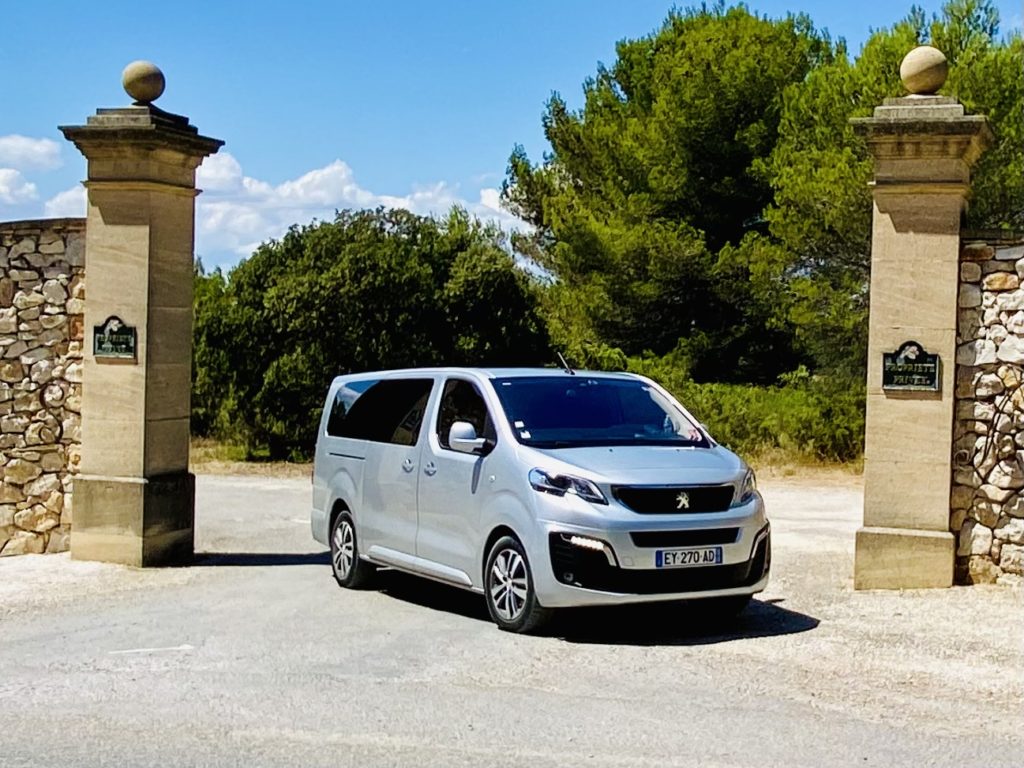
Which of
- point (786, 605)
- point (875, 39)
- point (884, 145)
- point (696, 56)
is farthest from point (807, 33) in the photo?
point (786, 605)

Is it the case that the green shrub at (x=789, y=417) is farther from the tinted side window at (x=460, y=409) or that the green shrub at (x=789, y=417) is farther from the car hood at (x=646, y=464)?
the car hood at (x=646, y=464)

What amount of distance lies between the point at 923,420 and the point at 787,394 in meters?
15.3

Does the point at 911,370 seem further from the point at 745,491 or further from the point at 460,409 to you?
the point at 460,409

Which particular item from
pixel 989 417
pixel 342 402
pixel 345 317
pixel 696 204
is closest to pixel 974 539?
pixel 989 417

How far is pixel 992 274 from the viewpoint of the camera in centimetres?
1063

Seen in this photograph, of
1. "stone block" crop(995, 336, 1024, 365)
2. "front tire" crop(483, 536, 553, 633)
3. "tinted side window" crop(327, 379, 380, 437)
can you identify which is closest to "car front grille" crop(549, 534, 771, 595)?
"front tire" crop(483, 536, 553, 633)

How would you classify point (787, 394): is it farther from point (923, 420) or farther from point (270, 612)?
point (270, 612)

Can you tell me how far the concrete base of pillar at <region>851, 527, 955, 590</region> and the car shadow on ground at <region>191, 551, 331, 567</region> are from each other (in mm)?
5085

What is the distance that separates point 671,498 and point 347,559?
3.57 m

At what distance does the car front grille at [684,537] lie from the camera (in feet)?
28.3

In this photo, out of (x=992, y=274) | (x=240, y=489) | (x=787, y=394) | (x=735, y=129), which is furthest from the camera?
(x=735, y=129)

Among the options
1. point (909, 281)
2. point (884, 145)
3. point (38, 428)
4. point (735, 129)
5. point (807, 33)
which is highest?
point (807, 33)

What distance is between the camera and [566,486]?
344 inches

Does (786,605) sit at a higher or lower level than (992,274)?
lower
